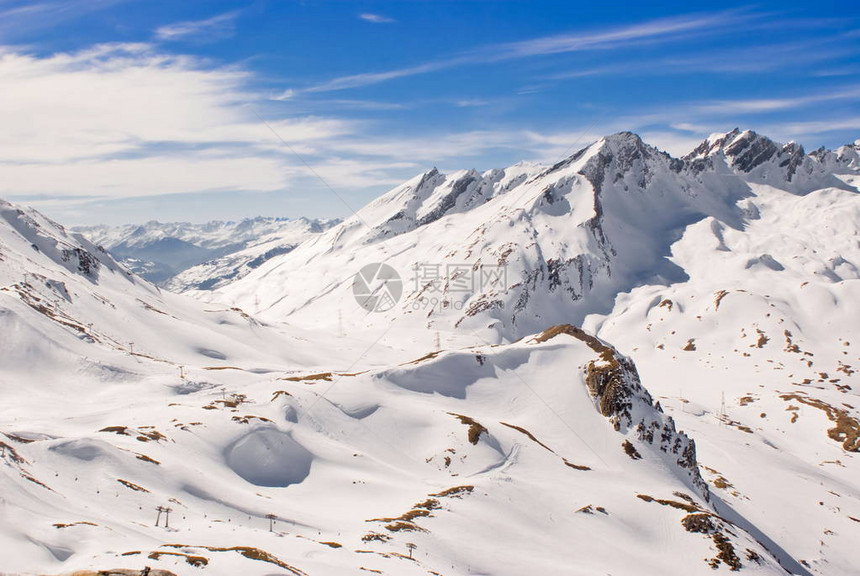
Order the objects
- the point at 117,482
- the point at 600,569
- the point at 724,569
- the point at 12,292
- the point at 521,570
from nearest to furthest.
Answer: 1. the point at 117,482
2. the point at 521,570
3. the point at 600,569
4. the point at 724,569
5. the point at 12,292

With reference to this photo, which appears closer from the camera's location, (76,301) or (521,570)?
(521,570)

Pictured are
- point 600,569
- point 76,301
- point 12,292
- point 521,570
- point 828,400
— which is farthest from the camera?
point 828,400

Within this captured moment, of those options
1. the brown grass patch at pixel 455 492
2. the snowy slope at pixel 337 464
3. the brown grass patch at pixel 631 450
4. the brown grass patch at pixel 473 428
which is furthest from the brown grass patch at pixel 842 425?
the brown grass patch at pixel 455 492

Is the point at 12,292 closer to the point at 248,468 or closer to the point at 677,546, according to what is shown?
the point at 248,468

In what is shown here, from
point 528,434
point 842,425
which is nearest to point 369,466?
point 528,434

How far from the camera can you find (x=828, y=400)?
516 feet

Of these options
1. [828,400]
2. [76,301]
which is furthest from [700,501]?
[76,301]

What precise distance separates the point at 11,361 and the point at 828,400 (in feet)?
666

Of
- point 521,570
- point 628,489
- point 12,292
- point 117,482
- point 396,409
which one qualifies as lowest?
point 521,570

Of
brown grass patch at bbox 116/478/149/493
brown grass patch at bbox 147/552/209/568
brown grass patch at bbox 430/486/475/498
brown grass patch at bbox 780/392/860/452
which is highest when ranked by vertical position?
brown grass patch at bbox 780/392/860/452

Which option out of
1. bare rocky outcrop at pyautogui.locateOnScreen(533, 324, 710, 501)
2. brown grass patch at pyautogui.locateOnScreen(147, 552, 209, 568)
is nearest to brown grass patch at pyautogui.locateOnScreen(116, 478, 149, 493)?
brown grass patch at pyautogui.locateOnScreen(147, 552, 209, 568)

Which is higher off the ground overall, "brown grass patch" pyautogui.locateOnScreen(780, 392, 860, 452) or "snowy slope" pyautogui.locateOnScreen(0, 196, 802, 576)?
"brown grass patch" pyautogui.locateOnScreen(780, 392, 860, 452)

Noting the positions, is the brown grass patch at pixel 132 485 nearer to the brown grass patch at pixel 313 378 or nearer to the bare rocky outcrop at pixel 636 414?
the brown grass patch at pixel 313 378

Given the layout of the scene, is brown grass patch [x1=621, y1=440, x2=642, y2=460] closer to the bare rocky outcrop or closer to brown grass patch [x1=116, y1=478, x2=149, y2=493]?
the bare rocky outcrop
